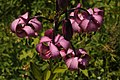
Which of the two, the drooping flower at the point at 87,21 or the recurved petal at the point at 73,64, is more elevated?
the drooping flower at the point at 87,21

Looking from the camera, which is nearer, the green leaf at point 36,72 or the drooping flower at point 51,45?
Result: the drooping flower at point 51,45

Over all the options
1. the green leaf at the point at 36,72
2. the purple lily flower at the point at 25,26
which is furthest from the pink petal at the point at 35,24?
the green leaf at the point at 36,72

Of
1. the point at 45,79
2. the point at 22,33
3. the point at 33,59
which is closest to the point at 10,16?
the point at 33,59

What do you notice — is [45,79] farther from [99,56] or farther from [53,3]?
[53,3]

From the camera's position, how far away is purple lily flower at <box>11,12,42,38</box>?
1.74 m

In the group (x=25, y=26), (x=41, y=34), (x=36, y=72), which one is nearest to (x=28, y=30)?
(x=25, y=26)

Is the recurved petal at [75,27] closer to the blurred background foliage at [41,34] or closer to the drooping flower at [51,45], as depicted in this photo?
the drooping flower at [51,45]

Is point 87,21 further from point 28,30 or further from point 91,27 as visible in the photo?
point 28,30

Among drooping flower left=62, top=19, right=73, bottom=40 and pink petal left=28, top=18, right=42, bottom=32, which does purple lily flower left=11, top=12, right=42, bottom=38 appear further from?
drooping flower left=62, top=19, right=73, bottom=40

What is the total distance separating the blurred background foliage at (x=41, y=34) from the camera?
2947 millimetres

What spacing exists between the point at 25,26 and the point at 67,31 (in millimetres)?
185

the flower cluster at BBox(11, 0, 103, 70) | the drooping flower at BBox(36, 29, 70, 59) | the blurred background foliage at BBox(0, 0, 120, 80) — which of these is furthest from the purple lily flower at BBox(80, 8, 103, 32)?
the blurred background foliage at BBox(0, 0, 120, 80)

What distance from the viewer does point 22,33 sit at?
1.76 metres

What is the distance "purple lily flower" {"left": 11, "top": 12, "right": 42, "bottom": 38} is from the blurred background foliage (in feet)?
3.39
